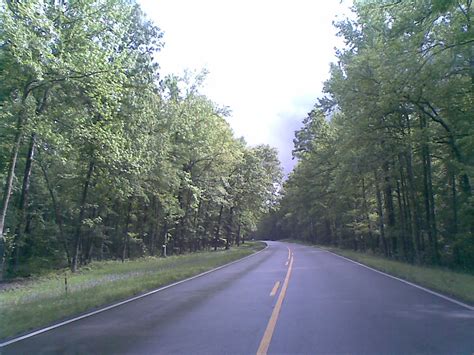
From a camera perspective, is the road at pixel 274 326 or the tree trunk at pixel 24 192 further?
the tree trunk at pixel 24 192

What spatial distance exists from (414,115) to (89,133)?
725 inches

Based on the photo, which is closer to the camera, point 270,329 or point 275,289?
point 270,329

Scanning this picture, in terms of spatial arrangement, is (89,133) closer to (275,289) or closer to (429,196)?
(275,289)

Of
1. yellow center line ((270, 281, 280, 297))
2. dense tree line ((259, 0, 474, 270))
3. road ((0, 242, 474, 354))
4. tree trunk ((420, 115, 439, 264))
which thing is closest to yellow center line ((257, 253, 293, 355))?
road ((0, 242, 474, 354))

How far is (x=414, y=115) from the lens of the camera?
25453 mm

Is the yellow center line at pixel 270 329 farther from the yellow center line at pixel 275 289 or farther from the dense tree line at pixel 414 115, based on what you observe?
the dense tree line at pixel 414 115

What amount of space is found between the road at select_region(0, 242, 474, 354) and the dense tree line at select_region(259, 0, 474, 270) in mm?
7579

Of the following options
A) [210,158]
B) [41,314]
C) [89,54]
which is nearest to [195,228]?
[210,158]

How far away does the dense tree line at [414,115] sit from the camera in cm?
1458

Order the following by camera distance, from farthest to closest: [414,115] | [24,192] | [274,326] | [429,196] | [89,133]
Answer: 1. [414,115]
2. [429,196]
3. [24,192]
4. [89,133]
5. [274,326]

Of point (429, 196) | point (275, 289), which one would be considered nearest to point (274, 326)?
point (275, 289)

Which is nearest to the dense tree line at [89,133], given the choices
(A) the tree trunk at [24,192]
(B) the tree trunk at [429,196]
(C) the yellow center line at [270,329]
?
(A) the tree trunk at [24,192]

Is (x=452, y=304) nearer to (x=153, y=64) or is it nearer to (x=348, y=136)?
(x=348, y=136)

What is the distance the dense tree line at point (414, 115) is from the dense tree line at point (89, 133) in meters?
10.2
